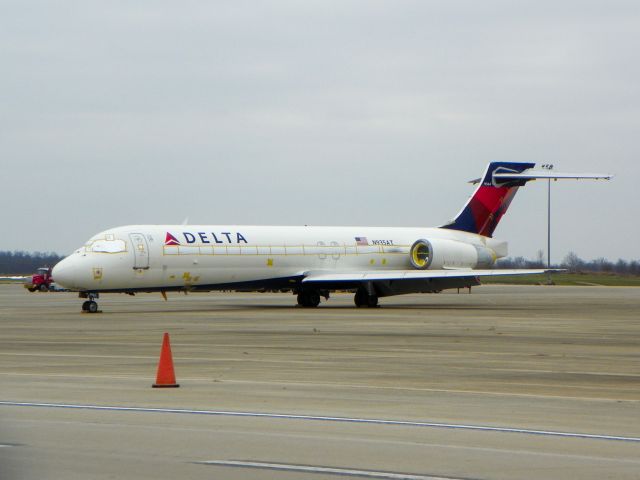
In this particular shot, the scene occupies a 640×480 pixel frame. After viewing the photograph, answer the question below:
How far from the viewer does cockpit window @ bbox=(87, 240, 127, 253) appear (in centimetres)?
4159

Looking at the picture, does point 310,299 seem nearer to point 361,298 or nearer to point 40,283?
point 361,298

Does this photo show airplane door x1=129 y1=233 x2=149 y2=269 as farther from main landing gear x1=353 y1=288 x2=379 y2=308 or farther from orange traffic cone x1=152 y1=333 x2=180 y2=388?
orange traffic cone x1=152 y1=333 x2=180 y2=388

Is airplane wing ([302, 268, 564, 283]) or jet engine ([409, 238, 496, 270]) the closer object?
airplane wing ([302, 268, 564, 283])

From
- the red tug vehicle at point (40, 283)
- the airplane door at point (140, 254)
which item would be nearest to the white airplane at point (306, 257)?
the airplane door at point (140, 254)

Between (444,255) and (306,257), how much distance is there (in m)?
6.61

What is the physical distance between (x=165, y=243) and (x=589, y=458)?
110 ft

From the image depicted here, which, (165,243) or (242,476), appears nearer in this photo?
(242,476)

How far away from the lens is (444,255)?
4981cm

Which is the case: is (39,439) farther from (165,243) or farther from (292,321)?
(165,243)

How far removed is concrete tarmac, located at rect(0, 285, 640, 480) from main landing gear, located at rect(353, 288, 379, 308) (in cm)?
1718

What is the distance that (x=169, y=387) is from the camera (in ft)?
53.0

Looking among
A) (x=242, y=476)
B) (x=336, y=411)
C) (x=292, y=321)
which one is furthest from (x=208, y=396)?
(x=292, y=321)

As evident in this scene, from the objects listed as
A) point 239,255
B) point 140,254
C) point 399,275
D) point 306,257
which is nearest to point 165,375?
point 140,254

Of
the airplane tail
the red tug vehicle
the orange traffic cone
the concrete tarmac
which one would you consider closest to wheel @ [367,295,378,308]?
the airplane tail
